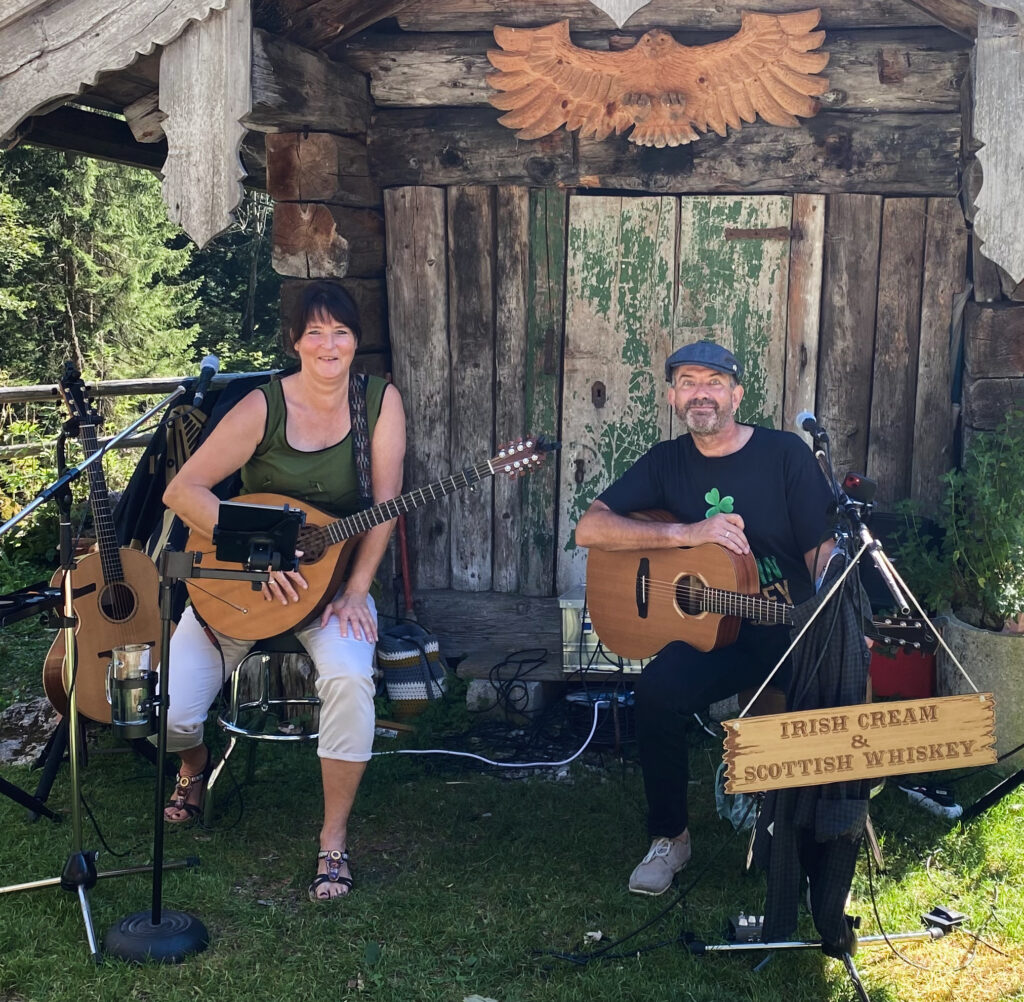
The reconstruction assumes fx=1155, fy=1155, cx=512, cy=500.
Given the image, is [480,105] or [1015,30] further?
[480,105]

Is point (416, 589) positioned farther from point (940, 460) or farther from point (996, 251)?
point (996, 251)

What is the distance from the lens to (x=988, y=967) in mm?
3094

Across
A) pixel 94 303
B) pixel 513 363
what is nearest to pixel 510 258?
pixel 513 363

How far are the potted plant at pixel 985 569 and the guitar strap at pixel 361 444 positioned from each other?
206 centimetres

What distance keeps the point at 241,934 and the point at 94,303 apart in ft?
42.0

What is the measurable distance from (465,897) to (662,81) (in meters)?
3.14

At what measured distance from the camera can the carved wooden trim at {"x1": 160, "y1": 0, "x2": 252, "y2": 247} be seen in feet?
11.7

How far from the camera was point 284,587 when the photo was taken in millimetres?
3713

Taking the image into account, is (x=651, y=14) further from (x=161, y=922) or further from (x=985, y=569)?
(x=161, y=922)

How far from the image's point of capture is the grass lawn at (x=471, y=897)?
3029mm

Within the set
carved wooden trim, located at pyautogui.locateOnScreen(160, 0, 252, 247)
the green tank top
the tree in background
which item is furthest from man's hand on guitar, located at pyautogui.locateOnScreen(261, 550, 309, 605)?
the tree in background

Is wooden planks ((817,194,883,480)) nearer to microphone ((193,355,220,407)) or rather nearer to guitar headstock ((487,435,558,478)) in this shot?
guitar headstock ((487,435,558,478))

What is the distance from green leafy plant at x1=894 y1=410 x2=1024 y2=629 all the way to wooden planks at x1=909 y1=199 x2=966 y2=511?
0.30m

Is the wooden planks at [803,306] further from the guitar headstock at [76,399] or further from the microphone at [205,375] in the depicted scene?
the guitar headstock at [76,399]
